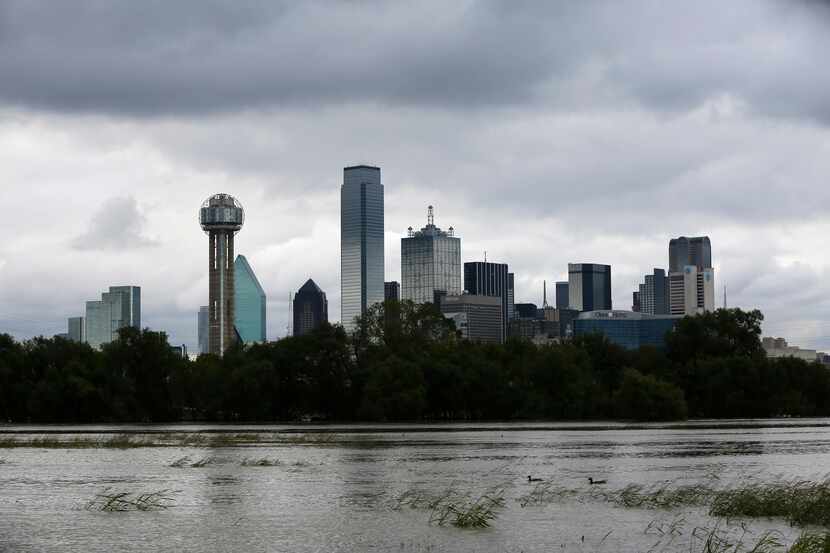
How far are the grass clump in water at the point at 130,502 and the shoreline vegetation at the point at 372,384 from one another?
107164 mm

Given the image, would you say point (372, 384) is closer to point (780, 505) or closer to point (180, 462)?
point (180, 462)

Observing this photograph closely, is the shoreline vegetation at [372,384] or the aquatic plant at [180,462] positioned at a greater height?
the shoreline vegetation at [372,384]

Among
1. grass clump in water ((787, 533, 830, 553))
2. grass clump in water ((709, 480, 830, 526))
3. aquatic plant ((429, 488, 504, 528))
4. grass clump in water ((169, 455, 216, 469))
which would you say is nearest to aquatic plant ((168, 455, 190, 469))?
grass clump in water ((169, 455, 216, 469))

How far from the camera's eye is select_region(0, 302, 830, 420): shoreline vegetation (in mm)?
169000

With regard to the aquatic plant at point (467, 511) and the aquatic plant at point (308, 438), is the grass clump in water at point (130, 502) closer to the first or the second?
the aquatic plant at point (467, 511)

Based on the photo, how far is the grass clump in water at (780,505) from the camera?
152 ft

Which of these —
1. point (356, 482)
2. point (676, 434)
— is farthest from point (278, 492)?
point (676, 434)

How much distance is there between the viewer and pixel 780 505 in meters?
48.9

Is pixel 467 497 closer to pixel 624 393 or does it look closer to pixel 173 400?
pixel 624 393

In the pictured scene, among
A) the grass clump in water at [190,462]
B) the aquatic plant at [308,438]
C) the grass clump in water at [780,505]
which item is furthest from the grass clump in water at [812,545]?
the aquatic plant at [308,438]

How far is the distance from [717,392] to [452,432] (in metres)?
51.4

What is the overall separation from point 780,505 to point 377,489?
21.4 metres

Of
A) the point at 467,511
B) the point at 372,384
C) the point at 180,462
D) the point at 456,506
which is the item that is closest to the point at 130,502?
the point at 456,506

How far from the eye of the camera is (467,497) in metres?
57.0
